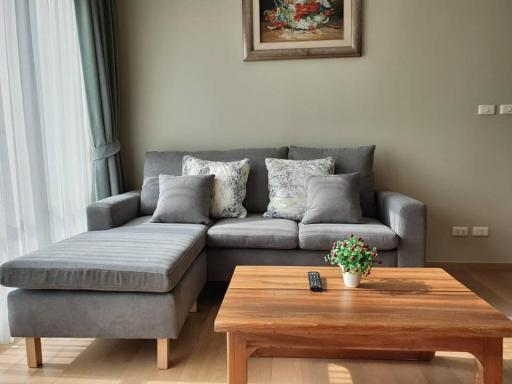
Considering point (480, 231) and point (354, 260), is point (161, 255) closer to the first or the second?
point (354, 260)

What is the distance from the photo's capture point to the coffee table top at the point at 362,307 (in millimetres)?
1253

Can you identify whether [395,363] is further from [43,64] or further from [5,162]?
[43,64]

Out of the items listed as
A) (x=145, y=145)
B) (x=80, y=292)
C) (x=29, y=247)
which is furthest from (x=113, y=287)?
(x=145, y=145)

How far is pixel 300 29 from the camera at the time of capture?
3158 mm

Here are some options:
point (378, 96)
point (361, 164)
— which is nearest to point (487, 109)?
point (378, 96)

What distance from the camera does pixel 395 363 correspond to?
180 cm

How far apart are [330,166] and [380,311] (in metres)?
1.61

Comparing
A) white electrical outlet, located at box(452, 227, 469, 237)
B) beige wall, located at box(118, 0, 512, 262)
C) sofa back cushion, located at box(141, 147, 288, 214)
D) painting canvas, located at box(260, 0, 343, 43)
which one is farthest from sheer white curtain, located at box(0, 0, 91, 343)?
white electrical outlet, located at box(452, 227, 469, 237)

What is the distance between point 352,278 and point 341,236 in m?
0.78

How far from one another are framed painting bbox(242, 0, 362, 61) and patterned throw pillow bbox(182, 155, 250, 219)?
3.25ft

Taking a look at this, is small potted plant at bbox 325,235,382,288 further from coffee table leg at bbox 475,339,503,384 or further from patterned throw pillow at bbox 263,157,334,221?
patterned throw pillow at bbox 263,157,334,221

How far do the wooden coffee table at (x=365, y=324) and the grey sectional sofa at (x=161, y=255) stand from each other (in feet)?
1.51

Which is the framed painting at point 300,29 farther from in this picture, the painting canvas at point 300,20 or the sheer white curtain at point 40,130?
the sheer white curtain at point 40,130

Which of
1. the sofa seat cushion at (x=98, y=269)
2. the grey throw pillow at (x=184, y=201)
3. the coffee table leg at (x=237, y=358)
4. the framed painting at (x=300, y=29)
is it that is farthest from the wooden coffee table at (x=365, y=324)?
the framed painting at (x=300, y=29)
